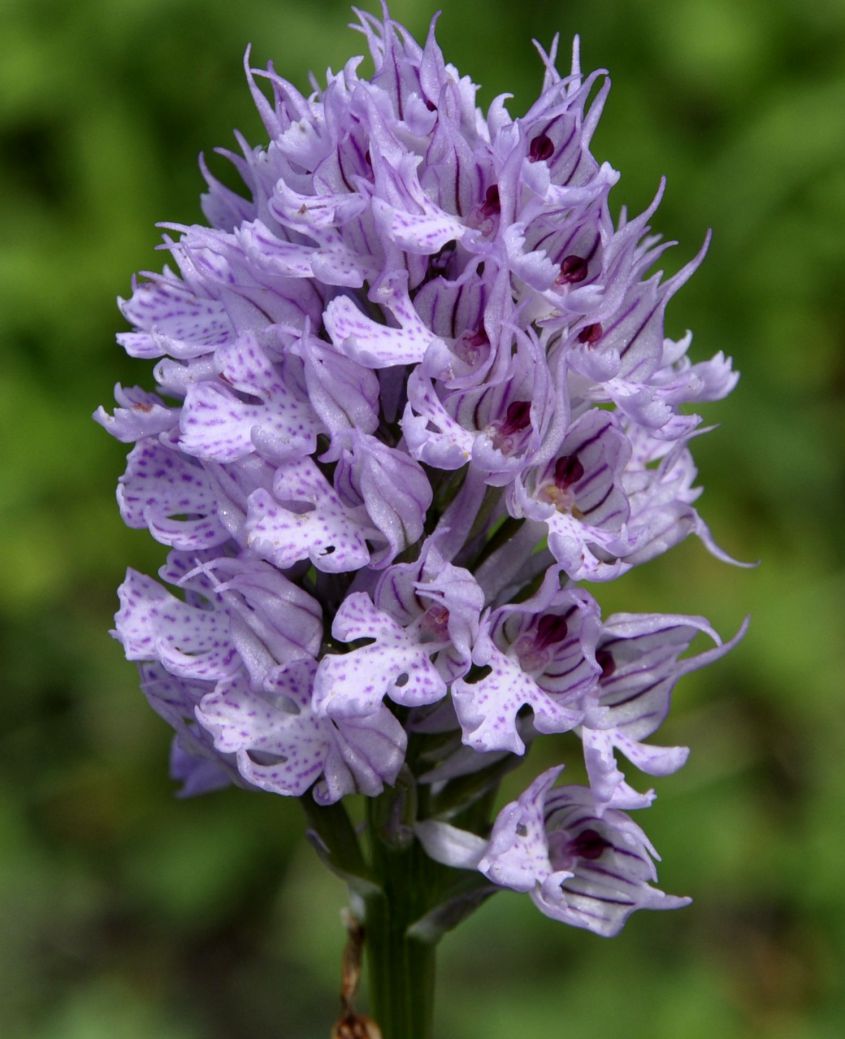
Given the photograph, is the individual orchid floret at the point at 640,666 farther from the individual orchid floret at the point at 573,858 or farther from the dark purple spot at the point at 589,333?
the dark purple spot at the point at 589,333

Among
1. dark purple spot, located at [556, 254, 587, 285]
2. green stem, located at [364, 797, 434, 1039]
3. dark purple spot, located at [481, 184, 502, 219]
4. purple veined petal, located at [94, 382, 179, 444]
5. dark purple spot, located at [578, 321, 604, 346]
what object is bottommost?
green stem, located at [364, 797, 434, 1039]

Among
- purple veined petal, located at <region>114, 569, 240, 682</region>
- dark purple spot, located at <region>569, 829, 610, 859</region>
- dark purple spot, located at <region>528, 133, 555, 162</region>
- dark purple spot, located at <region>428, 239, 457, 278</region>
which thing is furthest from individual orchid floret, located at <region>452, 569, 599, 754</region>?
dark purple spot, located at <region>528, 133, 555, 162</region>

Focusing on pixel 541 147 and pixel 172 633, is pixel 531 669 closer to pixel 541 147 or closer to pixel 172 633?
pixel 172 633

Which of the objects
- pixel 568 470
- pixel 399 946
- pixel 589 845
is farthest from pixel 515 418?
pixel 399 946

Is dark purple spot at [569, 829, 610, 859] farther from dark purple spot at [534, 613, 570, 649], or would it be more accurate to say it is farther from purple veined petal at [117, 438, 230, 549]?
purple veined petal at [117, 438, 230, 549]

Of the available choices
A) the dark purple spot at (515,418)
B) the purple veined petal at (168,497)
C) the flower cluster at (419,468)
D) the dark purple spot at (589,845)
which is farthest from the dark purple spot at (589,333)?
the dark purple spot at (589,845)

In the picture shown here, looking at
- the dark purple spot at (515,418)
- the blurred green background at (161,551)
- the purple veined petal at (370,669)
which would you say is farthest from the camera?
the blurred green background at (161,551)
